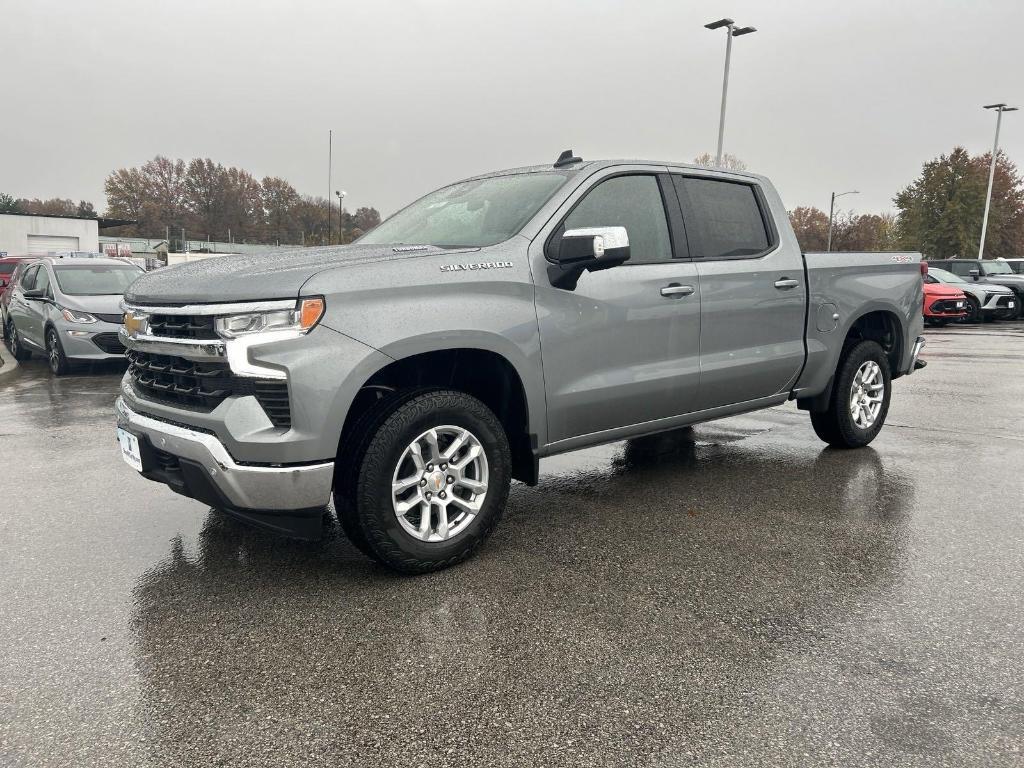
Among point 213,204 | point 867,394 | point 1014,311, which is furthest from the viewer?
point 213,204

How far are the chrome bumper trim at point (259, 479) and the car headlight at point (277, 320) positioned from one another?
0.45 metres

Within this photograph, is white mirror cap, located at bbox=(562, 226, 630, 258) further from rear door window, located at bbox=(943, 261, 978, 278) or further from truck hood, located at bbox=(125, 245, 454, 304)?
rear door window, located at bbox=(943, 261, 978, 278)

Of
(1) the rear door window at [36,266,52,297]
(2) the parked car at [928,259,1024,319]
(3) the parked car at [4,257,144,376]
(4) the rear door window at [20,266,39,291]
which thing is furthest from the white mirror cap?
(2) the parked car at [928,259,1024,319]

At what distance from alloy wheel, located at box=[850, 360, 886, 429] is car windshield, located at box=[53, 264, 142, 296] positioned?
926 cm

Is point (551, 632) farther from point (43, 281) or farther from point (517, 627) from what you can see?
point (43, 281)

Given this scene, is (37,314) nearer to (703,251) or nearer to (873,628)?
(703,251)

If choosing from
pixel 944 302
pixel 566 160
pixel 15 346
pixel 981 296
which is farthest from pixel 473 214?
pixel 981 296

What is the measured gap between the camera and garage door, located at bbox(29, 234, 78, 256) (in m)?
45.9

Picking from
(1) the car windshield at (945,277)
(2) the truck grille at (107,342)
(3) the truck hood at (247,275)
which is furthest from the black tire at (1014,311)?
(3) the truck hood at (247,275)

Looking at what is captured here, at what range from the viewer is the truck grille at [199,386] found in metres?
3.02

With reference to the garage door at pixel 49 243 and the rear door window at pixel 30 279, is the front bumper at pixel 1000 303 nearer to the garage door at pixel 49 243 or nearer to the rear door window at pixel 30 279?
the rear door window at pixel 30 279

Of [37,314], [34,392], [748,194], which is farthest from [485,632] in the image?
[37,314]

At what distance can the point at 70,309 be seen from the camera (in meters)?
9.89

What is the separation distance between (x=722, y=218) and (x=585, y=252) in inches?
63.5
